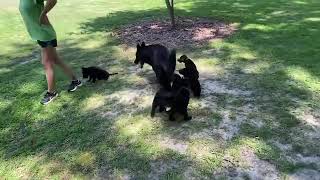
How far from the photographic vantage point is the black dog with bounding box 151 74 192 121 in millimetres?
6301

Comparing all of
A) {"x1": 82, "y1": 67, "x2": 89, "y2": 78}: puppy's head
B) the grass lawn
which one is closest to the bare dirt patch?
the grass lawn

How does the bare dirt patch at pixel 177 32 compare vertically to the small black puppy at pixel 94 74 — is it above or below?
above

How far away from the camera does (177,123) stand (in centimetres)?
652

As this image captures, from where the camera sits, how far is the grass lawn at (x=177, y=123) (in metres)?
5.57

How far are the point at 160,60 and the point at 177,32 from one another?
3.96 m

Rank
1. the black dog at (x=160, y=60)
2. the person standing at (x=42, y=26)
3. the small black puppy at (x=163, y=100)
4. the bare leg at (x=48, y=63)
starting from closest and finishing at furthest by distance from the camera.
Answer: the small black puppy at (x=163, y=100) → the person standing at (x=42, y=26) → the black dog at (x=160, y=60) → the bare leg at (x=48, y=63)

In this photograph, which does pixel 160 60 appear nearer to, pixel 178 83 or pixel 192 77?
pixel 192 77

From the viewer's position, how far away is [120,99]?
758 cm

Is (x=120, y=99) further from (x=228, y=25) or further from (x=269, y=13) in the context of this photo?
(x=269, y=13)

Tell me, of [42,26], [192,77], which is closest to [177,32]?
[192,77]

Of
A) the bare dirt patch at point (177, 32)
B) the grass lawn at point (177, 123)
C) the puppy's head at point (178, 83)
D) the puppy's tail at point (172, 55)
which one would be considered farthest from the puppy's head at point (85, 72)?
the bare dirt patch at point (177, 32)

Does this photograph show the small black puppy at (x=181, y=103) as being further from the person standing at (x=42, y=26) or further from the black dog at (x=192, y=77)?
the person standing at (x=42, y=26)

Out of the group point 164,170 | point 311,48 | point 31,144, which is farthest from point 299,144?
point 311,48

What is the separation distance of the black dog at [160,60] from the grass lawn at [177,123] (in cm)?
39
